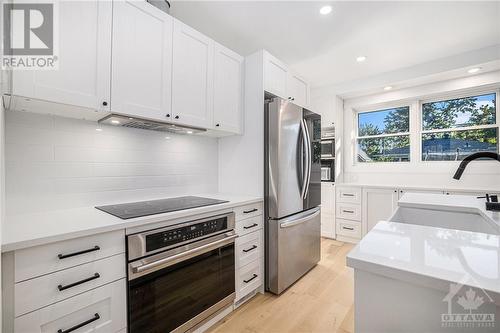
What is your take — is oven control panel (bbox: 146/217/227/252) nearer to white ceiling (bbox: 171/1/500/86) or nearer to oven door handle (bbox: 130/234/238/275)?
oven door handle (bbox: 130/234/238/275)

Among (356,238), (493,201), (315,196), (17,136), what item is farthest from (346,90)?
(17,136)

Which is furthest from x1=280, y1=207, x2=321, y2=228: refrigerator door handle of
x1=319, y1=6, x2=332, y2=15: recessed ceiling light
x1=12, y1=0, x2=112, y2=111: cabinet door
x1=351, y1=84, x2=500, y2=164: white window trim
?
x1=319, y1=6, x2=332, y2=15: recessed ceiling light

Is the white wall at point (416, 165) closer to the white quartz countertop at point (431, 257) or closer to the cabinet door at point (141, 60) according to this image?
the white quartz countertop at point (431, 257)

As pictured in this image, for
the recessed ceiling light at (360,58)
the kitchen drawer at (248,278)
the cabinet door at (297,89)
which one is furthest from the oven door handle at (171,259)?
the recessed ceiling light at (360,58)

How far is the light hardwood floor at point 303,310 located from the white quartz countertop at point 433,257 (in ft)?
4.17

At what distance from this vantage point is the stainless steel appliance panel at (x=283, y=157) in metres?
2.08

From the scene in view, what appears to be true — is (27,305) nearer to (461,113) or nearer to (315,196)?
(315,196)

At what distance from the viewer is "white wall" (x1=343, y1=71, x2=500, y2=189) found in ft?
9.85

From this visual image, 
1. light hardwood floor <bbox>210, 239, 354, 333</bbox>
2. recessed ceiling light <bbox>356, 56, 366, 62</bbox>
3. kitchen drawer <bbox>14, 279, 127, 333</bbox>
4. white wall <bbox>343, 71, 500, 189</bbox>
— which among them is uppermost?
recessed ceiling light <bbox>356, 56, 366, 62</bbox>

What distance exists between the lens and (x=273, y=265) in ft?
6.91

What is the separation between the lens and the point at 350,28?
2.30 m

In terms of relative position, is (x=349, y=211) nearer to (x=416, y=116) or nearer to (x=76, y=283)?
(x=416, y=116)

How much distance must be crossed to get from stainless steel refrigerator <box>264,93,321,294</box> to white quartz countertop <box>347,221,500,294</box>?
1.28 meters

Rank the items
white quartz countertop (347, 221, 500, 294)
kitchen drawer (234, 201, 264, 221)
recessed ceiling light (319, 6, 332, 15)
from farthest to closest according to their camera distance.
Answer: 1. recessed ceiling light (319, 6, 332, 15)
2. kitchen drawer (234, 201, 264, 221)
3. white quartz countertop (347, 221, 500, 294)
